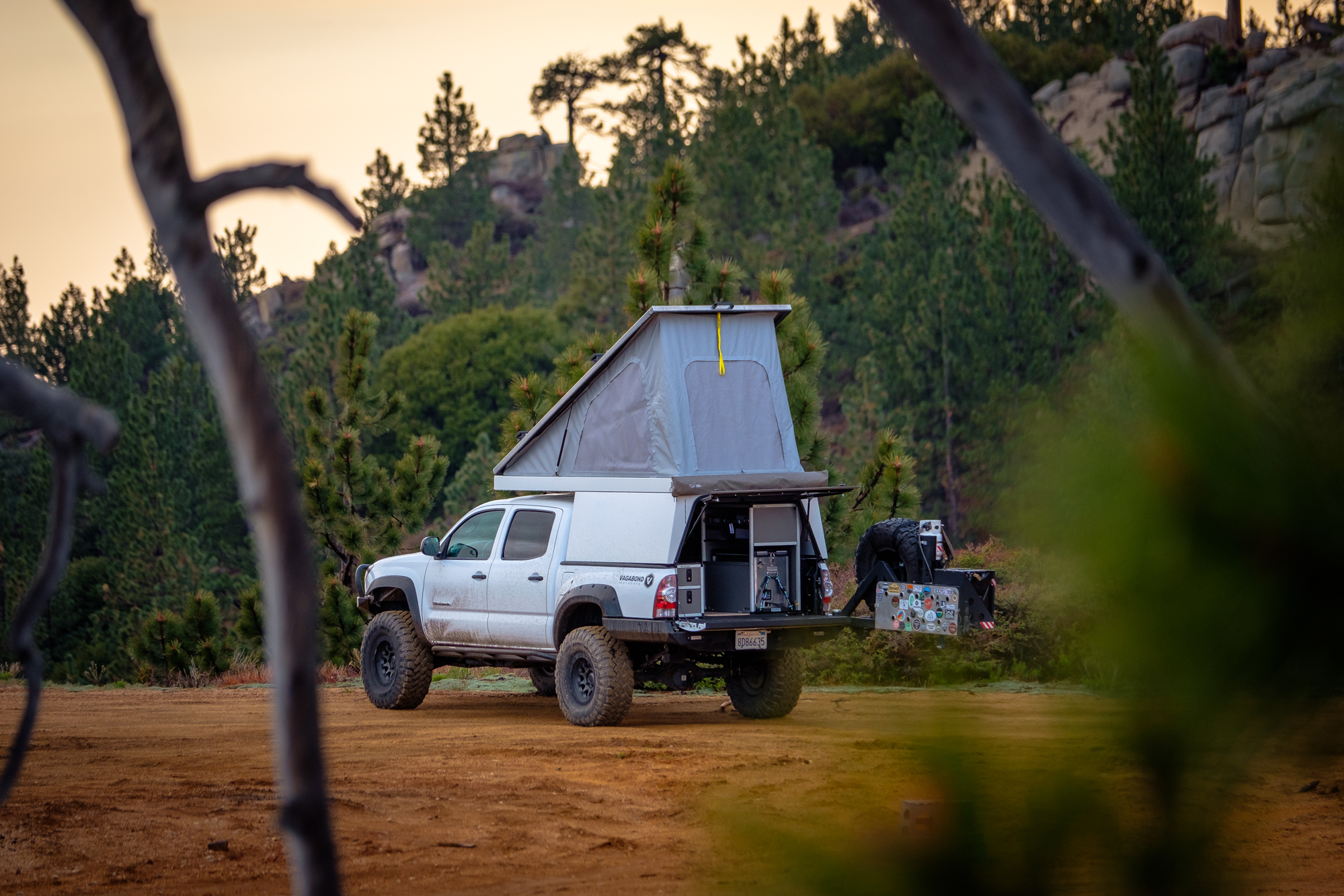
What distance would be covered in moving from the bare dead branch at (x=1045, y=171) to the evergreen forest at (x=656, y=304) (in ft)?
0.37

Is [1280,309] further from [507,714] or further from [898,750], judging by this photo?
[507,714]

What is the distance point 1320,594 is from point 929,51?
4.40 ft

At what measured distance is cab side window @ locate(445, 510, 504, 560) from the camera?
12.9 meters

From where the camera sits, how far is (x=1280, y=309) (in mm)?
1560

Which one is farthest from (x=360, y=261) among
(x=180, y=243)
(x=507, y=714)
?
(x=180, y=243)

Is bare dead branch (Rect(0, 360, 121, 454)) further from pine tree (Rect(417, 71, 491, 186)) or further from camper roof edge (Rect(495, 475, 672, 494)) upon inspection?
pine tree (Rect(417, 71, 491, 186))

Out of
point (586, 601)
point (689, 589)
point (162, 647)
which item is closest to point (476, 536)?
point (586, 601)

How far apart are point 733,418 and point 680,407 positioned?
0.72m

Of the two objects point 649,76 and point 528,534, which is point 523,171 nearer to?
point 649,76

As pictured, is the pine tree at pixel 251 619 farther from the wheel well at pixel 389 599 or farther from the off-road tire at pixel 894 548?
the off-road tire at pixel 894 548

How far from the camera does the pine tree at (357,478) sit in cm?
1967

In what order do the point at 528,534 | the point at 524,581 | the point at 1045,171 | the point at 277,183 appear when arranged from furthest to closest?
the point at 528,534, the point at 524,581, the point at 277,183, the point at 1045,171

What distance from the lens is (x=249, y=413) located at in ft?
9.36

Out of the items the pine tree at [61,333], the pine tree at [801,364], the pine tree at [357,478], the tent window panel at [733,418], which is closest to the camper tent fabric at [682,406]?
the tent window panel at [733,418]
